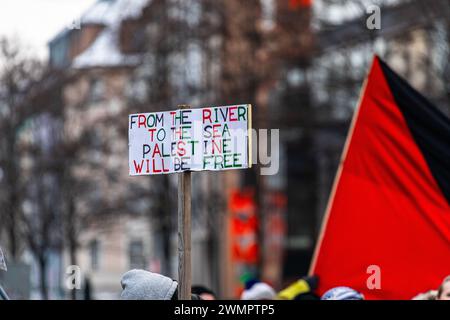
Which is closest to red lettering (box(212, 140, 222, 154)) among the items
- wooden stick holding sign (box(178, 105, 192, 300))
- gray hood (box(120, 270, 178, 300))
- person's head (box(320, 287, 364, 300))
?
wooden stick holding sign (box(178, 105, 192, 300))

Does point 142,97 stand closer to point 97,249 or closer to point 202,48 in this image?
point 202,48

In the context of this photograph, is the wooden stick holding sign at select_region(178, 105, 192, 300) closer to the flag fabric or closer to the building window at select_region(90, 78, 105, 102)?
the flag fabric

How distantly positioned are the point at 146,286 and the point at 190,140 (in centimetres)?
111

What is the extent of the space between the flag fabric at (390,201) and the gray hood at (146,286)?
460 cm

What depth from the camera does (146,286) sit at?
20.0ft

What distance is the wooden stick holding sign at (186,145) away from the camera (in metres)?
6.82

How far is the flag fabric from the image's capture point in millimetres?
10648

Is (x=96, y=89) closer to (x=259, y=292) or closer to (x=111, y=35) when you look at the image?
(x=111, y=35)

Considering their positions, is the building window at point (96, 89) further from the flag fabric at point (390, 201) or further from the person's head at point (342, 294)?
the person's head at point (342, 294)

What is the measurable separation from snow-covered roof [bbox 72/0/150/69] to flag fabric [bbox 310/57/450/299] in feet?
79.8

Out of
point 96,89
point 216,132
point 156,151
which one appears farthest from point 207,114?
point 96,89
